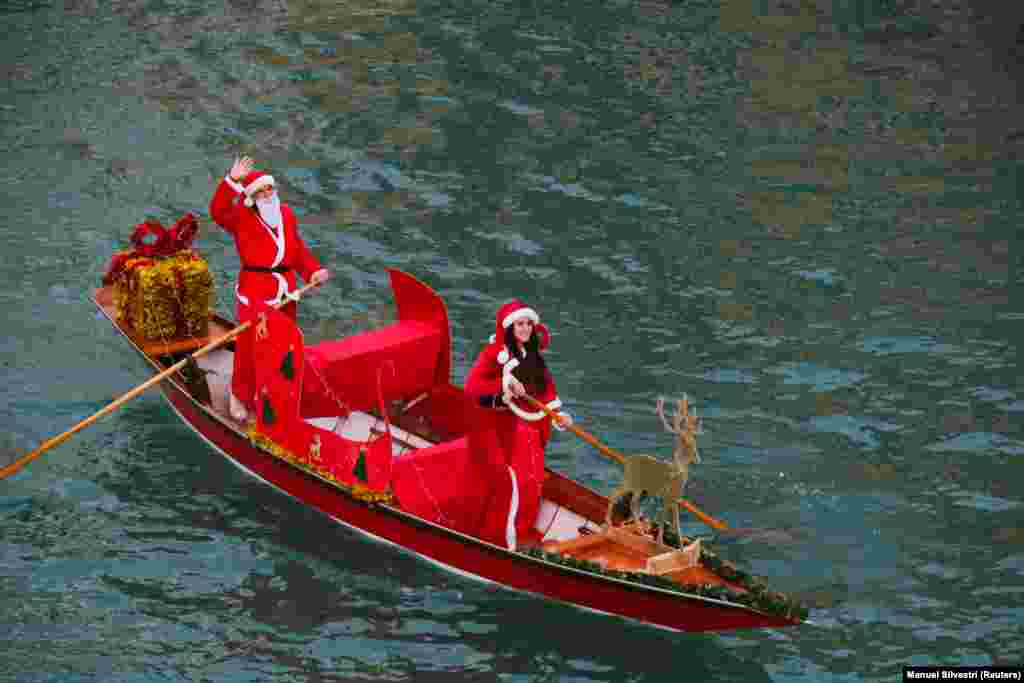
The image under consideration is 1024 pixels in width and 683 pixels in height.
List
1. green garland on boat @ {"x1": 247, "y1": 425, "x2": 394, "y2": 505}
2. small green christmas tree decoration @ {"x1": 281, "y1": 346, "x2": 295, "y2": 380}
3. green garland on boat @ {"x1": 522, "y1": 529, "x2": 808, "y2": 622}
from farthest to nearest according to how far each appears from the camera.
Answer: small green christmas tree decoration @ {"x1": 281, "y1": 346, "x2": 295, "y2": 380} < green garland on boat @ {"x1": 247, "y1": 425, "x2": 394, "y2": 505} < green garland on boat @ {"x1": 522, "y1": 529, "x2": 808, "y2": 622}

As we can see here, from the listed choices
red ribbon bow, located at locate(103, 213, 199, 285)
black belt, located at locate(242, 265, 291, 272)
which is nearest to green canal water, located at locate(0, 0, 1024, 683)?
red ribbon bow, located at locate(103, 213, 199, 285)

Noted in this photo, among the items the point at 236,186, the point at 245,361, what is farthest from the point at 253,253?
the point at 245,361

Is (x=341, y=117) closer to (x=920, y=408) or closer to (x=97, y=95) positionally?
(x=97, y=95)

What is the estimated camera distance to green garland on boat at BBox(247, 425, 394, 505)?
635 inches

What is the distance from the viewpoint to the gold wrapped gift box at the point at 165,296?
18.8 metres

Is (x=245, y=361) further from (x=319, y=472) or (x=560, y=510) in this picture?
(x=560, y=510)

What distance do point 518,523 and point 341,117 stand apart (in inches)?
510

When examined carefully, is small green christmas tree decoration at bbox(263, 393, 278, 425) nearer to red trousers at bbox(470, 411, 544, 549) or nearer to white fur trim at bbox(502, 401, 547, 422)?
red trousers at bbox(470, 411, 544, 549)

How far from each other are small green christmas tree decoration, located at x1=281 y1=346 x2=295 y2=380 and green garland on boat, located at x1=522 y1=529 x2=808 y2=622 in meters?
3.24

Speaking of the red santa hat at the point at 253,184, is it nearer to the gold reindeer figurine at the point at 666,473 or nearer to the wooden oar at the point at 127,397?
the wooden oar at the point at 127,397

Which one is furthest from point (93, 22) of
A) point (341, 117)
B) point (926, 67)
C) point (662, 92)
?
point (926, 67)

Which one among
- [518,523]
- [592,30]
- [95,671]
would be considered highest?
[592,30]

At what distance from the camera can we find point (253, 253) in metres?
17.8

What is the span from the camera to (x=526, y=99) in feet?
91.5
